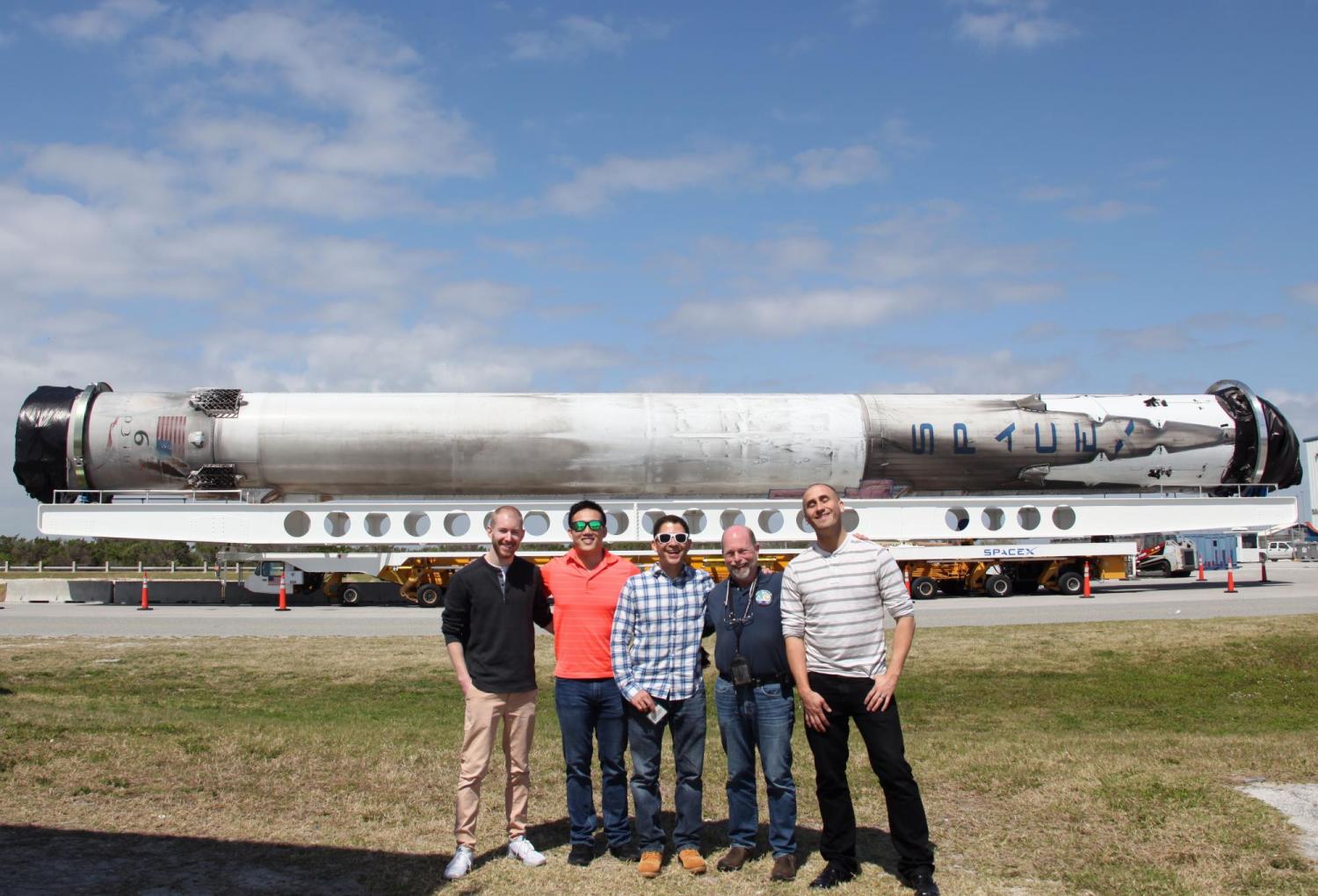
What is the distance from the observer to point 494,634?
16.6 feet

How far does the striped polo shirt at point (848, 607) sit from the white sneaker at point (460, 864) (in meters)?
1.84

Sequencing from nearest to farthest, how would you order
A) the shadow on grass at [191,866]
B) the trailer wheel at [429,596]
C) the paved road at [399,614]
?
the shadow on grass at [191,866], the paved road at [399,614], the trailer wheel at [429,596]

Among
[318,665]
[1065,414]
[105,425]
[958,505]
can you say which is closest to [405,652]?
[318,665]

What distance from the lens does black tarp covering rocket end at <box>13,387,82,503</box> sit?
18.8 meters

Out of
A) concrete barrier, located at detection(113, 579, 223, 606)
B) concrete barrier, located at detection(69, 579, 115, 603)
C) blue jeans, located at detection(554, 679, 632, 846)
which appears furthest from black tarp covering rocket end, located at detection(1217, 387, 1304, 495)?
concrete barrier, located at detection(69, 579, 115, 603)

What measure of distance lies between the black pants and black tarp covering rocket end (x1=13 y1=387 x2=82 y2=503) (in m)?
18.3

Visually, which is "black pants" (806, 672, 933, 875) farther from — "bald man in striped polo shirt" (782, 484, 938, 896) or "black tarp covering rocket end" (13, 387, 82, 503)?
"black tarp covering rocket end" (13, 387, 82, 503)

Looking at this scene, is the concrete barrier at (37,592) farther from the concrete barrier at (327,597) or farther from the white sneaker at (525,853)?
the white sneaker at (525,853)

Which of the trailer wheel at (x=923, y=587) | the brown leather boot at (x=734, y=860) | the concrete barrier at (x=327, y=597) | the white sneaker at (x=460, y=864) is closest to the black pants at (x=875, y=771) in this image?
the brown leather boot at (x=734, y=860)

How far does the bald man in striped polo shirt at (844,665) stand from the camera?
15.3 ft

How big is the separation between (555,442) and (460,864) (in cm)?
1423

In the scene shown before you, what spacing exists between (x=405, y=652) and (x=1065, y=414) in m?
13.8

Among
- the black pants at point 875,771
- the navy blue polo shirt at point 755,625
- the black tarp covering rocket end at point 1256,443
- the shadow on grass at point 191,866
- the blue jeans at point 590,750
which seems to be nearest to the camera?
the shadow on grass at point 191,866

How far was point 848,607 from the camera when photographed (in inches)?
187
